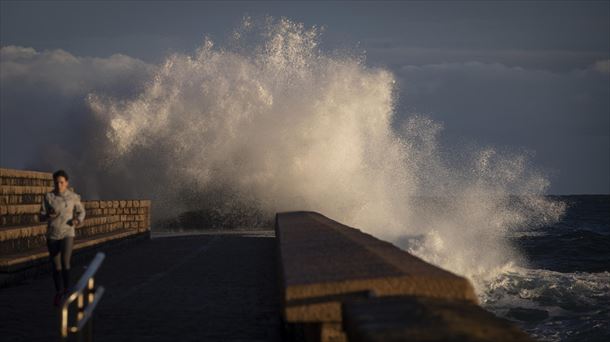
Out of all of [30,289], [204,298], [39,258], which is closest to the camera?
[204,298]

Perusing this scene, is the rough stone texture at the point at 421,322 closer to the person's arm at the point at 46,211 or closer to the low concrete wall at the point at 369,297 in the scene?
the low concrete wall at the point at 369,297

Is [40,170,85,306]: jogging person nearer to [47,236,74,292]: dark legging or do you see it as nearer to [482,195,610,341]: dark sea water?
[47,236,74,292]: dark legging

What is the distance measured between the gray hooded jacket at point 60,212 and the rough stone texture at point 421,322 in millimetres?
5763

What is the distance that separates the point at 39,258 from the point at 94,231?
22.0ft

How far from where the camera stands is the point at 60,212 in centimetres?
977

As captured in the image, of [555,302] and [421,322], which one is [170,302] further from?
[555,302]

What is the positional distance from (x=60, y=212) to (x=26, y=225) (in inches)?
229

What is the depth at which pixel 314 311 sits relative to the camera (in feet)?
16.2

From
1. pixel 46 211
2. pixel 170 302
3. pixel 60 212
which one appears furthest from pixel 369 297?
pixel 46 211

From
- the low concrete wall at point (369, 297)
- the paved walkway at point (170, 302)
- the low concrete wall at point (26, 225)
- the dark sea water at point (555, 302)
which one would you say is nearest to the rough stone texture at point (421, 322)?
the low concrete wall at point (369, 297)

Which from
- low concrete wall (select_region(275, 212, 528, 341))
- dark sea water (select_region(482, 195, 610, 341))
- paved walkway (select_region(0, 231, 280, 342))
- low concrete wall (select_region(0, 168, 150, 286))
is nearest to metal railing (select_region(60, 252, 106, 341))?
low concrete wall (select_region(275, 212, 528, 341))

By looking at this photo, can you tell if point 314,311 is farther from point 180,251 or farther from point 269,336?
point 180,251

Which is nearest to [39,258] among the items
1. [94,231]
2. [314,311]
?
[94,231]

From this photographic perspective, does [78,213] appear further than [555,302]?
No
